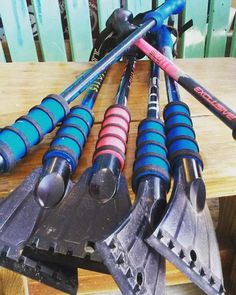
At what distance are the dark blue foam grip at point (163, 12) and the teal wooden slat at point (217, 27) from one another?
0.58 metres

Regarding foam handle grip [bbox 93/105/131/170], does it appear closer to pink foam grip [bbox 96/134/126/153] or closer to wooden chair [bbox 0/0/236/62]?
pink foam grip [bbox 96/134/126/153]

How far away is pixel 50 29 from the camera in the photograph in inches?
52.2

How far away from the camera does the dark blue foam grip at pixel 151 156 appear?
0.39m

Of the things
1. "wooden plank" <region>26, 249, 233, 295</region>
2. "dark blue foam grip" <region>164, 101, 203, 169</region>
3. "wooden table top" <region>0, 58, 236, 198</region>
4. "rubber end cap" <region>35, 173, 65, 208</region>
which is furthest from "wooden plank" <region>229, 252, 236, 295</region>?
"rubber end cap" <region>35, 173, 65, 208</region>

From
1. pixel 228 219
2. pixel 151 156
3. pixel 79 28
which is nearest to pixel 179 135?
pixel 151 156

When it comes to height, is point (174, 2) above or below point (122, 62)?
above

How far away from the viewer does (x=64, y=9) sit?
4.46 ft

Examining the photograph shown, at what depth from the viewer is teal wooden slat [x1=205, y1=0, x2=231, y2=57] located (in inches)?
52.9

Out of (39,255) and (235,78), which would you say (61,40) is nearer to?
(235,78)

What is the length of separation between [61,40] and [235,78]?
0.77 metres

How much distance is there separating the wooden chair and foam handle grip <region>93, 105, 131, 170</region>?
2.97 feet

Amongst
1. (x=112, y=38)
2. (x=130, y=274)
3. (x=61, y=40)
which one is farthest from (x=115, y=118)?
(x=61, y=40)

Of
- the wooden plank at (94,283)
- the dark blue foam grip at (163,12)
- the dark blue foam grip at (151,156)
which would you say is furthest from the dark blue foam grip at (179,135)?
Answer: the wooden plank at (94,283)

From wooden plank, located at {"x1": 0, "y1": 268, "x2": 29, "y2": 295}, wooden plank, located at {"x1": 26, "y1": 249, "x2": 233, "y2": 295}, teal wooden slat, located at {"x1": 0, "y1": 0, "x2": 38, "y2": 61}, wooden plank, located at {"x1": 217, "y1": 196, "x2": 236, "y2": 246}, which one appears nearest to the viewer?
wooden plank, located at {"x1": 0, "y1": 268, "x2": 29, "y2": 295}
